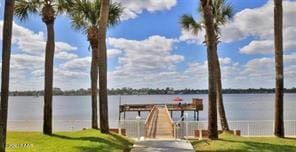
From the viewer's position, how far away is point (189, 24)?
2716 centimetres

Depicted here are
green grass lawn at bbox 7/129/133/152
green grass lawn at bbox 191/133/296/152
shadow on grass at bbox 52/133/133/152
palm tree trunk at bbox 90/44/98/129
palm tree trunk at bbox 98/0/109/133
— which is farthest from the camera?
palm tree trunk at bbox 90/44/98/129

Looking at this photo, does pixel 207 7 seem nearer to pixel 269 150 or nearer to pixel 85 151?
pixel 269 150

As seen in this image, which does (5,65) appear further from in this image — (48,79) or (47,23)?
(47,23)

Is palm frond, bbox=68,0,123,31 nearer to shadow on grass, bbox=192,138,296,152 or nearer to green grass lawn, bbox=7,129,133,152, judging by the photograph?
green grass lawn, bbox=7,129,133,152

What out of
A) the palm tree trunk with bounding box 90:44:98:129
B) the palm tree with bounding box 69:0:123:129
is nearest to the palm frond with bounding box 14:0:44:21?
the palm tree with bounding box 69:0:123:129

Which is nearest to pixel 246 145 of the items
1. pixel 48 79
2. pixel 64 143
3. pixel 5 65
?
pixel 64 143

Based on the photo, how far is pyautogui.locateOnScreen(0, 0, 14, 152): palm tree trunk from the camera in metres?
13.0

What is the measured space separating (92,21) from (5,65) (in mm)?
12633

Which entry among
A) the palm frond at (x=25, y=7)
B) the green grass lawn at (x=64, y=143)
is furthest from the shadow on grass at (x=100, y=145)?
the palm frond at (x=25, y=7)

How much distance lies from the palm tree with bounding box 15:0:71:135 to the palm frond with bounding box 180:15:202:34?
7555 mm

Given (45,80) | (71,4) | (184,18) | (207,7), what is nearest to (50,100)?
(45,80)

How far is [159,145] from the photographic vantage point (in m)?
17.3

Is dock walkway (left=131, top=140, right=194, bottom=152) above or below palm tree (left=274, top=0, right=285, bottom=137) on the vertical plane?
below

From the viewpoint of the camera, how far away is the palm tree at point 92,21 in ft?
81.0
